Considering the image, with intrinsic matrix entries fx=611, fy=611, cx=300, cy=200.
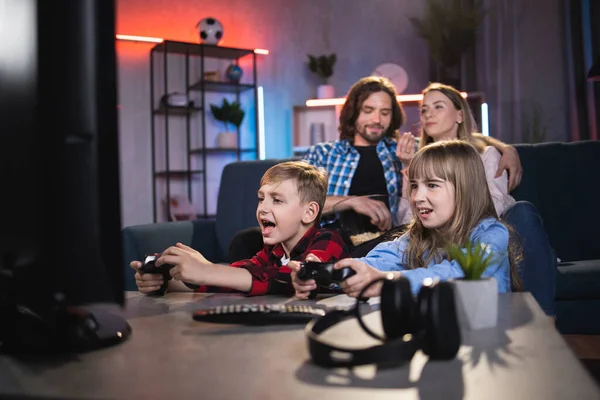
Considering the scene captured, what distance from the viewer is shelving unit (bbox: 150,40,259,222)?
4.94 metres

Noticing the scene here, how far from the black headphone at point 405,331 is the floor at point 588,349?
1658mm

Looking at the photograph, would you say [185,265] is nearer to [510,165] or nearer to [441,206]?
[441,206]

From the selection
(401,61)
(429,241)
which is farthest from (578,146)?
(401,61)

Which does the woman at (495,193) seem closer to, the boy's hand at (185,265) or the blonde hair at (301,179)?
the blonde hair at (301,179)

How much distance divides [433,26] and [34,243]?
4612mm

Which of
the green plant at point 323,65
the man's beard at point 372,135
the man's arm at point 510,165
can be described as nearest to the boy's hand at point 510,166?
the man's arm at point 510,165

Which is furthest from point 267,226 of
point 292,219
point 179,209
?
point 179,209

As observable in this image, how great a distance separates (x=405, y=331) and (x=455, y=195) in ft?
2.59

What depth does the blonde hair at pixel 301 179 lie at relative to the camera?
1.49 metres

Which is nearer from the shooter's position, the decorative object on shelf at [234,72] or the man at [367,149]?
the man at [367,149]

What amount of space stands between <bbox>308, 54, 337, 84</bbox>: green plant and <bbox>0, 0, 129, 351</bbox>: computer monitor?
15.6 feet

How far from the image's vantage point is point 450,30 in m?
4.64

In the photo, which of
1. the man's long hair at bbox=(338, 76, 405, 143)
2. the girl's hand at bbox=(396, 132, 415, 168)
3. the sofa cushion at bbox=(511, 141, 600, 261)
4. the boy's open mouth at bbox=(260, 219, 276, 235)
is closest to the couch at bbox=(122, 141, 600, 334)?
the sofa cushion at bbox=(511, 141, 600, 261)

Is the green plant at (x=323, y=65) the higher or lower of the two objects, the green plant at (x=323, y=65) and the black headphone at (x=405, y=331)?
the higher
